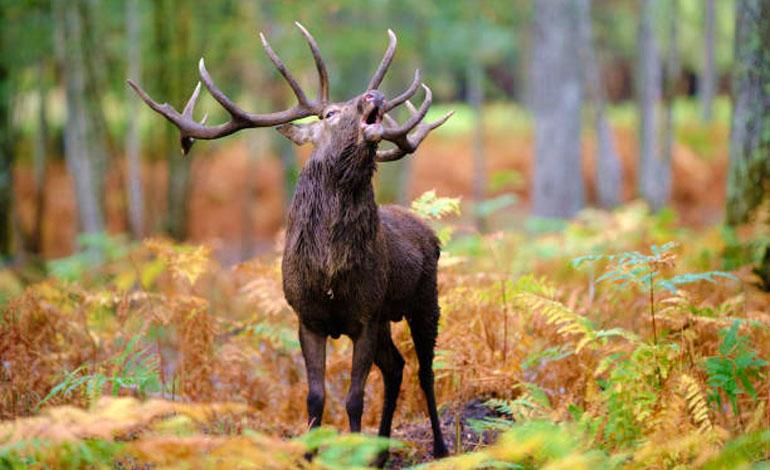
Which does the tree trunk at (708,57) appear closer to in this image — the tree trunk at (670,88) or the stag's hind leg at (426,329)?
the tree trunk at (670,88)

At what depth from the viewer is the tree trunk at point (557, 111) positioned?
49.6ft

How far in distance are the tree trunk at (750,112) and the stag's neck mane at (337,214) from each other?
16.1ft

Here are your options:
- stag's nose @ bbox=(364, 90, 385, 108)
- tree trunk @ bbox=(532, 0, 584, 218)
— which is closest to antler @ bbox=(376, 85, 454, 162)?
stag's nose @ bbox=(364, 90, 385, 108)

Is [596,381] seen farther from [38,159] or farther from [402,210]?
[38,159]

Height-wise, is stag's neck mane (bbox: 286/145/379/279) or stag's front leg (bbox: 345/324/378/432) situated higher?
stag's neck mane (bbox: 286/145/379/279)

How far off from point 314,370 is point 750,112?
18.0 feet

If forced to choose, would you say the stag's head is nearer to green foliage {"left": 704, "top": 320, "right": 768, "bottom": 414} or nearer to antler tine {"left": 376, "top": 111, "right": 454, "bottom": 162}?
antler tine {"left": 376, "top": 111, "right": 454, "bottom": 162}

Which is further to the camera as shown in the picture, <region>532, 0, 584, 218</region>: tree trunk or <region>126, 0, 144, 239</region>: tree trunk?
<region>126, 0, 144, 239</region>: tree trunk

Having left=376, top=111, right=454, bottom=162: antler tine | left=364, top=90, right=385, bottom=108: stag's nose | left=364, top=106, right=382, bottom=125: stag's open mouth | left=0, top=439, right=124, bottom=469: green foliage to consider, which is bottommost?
left=0, top=439, right=124, bottom=469: green foliage

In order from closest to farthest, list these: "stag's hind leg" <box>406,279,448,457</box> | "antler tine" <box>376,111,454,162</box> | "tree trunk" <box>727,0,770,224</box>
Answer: "antler tine" <box>376,111,454,162</box> → "stag's hind leg" <box>406,279,448,457</box> → "tree trunk" <box>727,0,770,224</box>

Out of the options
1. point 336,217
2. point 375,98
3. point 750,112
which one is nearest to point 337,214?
point 336,217

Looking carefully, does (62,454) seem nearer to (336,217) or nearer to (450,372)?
(336,217)

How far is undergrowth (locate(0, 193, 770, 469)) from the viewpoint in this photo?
14.5 feet

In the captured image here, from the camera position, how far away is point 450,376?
718 centimetres
